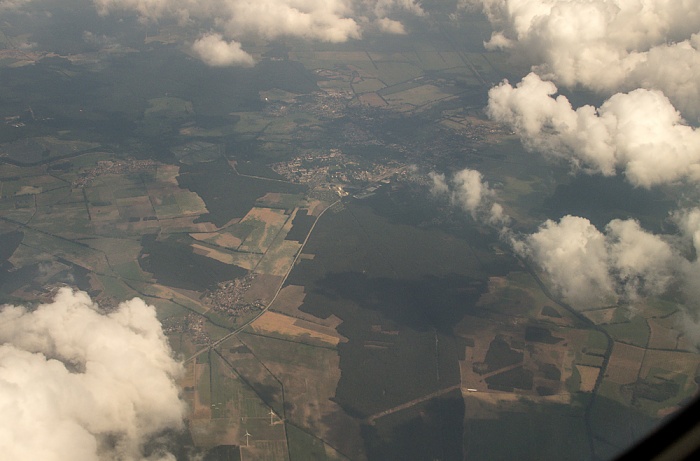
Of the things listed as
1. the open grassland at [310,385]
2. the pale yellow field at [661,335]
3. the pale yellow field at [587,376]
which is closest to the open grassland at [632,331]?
the pale yellow field at [661,335]

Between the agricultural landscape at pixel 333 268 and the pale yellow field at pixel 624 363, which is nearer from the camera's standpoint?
the agricultural landscape at pixel 333 268

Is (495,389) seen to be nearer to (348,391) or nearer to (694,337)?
(348,391)

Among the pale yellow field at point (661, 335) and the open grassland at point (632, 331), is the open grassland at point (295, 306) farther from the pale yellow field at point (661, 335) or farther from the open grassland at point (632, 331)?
the pale yellow field at point (661, 335)

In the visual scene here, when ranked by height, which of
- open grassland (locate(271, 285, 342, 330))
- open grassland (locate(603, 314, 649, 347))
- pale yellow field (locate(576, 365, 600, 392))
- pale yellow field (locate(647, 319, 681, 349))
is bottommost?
open grassland (locate(271, 285, 342, 330))

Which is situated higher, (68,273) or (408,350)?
(408,350)

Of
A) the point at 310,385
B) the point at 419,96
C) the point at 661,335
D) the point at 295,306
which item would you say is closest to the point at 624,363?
the point at 661,335

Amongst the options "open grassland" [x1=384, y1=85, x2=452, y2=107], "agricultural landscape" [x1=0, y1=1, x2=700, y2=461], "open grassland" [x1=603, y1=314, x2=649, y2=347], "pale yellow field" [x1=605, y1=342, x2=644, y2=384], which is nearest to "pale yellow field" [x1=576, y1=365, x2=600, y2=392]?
"agricultural landscape" [x1=0, y1=1, x2=700, y2=461]

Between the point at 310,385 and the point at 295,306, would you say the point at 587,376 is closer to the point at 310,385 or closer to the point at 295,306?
the point at 310,385

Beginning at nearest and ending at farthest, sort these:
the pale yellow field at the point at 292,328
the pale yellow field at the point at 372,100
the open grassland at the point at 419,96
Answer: the pale yellow field at the point at 292,328 → the pale yellow field at the point at 372,100 → the open grassland at the point at 419,96

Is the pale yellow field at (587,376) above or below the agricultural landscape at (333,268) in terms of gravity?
above

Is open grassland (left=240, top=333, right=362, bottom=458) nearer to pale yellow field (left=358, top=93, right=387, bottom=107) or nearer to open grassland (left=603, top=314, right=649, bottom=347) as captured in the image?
open grassland (left=603, top=314, right=649, bottom=347)

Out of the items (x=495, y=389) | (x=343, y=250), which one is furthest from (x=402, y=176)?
(x=495, y=389)
